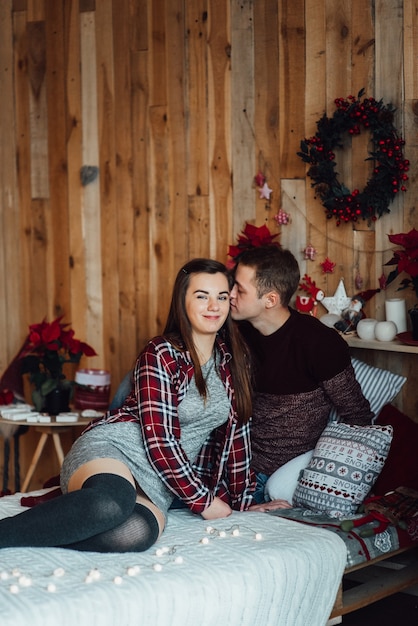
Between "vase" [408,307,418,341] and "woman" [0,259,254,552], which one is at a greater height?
"vase" [408,307,418,341]

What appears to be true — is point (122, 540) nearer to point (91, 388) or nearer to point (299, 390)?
point (299, 390)

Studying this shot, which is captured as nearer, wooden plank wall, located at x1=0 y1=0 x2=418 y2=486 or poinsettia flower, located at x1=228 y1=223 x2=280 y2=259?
wooden plank wall, located at x1=0 y1=0 x2=418 y2=486

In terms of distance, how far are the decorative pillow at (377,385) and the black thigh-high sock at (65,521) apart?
40.1 inches

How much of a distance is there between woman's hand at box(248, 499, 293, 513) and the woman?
0.04 m

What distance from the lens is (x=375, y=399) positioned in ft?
10.6

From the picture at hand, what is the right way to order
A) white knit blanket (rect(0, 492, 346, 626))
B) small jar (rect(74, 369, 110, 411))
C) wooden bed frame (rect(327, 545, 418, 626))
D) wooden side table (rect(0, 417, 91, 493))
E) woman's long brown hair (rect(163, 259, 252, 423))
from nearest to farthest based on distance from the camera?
white knit blanket (rect(0, 492, 346, 626)), wooden bed frame (rect(327, 545, 418, 626)), woman's long brown hair (rect(163, 259, 252, 423)), wooden side table (rect(0, 417, 91, 493)), small jar (rect(74, 369, 110, 411))

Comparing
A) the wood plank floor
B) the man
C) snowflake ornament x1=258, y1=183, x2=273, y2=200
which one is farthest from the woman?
snowflake ornament x1=258, y1=183, x2=273, y2=200

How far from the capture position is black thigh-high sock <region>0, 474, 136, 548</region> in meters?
2.50

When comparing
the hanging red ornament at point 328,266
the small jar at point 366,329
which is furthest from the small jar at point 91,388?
the small jar at point 366,329

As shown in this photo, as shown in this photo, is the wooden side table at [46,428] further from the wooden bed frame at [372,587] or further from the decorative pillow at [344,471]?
the wooden bed frame at [372,587]

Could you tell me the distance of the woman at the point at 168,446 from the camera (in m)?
2.53

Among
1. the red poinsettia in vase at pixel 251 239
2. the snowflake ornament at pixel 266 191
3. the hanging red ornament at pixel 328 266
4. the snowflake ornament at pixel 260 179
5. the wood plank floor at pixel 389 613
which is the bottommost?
the wood plank floor at pixel 389 613

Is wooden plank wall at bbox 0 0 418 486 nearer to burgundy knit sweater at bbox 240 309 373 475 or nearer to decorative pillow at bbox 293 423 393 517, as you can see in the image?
burgundy knit sweater at bbox 240 309 373 475

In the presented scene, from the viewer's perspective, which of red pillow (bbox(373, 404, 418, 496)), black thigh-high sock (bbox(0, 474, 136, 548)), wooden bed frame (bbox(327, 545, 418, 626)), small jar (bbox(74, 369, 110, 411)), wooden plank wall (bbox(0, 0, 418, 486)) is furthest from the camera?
small jar (bbox(74, 369, 110, 411))
